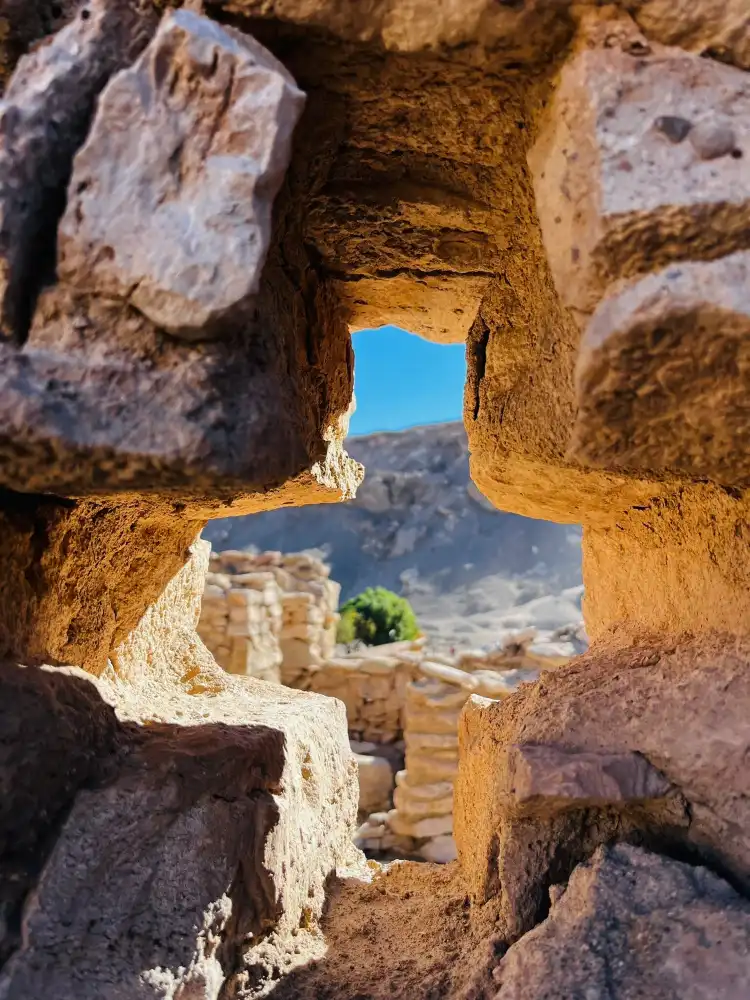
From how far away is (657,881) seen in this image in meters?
1.07

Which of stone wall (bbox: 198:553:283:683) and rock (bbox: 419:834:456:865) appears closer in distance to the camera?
rock (bbox: 419:834:456:865)

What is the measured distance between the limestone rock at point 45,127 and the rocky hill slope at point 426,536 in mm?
19764

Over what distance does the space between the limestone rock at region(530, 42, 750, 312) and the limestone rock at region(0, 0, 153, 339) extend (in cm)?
62

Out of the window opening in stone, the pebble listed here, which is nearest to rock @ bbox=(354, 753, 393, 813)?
the window opening in stone

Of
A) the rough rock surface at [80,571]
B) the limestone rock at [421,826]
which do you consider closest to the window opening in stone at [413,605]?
the limestone rock at [421,826]

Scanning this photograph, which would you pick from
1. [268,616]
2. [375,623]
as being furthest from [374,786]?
[375,623]

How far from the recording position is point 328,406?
1688mm

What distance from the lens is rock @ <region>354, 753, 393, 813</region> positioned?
5.15 meters

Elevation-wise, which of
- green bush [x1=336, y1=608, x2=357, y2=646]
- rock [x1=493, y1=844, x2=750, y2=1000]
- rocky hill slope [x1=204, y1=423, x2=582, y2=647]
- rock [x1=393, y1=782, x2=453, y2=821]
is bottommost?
rock [x1=393, y1=782, x2=453, y2=821]

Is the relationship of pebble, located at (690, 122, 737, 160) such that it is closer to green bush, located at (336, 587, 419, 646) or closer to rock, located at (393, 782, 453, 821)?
rock, located at (393, 782, 453, 821)

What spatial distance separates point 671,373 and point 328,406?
2.96 ft

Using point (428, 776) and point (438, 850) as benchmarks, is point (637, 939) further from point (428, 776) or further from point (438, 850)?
point (428, 776)

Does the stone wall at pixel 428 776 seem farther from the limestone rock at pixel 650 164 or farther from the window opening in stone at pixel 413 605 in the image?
the limestone rock at pixel 650 164

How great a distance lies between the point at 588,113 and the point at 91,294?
0.66m
